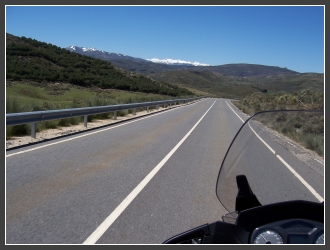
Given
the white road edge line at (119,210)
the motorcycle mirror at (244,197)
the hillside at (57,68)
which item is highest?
the hillside at (57,68)

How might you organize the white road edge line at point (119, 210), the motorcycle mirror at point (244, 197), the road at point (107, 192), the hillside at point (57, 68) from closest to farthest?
the motorcycle mirror at point (244, 197), the white road edge line at point (119, 210), the road at point (107, 192), the hillside at point (57, 68)

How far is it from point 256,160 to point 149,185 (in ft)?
13.1

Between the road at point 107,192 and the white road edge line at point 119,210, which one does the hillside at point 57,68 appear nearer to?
the road at point 107,192

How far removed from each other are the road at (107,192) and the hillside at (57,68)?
4205cm

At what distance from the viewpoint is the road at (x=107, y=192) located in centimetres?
557

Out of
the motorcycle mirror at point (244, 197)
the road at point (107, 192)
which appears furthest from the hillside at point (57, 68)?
the motorcycle mirror at point (244, 197)

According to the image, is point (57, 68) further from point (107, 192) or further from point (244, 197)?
point (244, 197)

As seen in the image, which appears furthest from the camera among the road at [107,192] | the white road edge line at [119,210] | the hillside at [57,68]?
the hillside at [57,68]

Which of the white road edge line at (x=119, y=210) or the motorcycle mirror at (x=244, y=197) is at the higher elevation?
the motorcycle mirror at (x=244, y=197)

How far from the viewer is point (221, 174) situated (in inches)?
176

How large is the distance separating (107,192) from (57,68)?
186 ft

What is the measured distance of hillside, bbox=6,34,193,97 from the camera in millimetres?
53750

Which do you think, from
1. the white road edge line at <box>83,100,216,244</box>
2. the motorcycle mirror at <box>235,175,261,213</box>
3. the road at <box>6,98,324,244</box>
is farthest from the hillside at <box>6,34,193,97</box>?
the motorcycle mirror at <box>235,175,261,213</box>

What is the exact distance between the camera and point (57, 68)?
202ft
